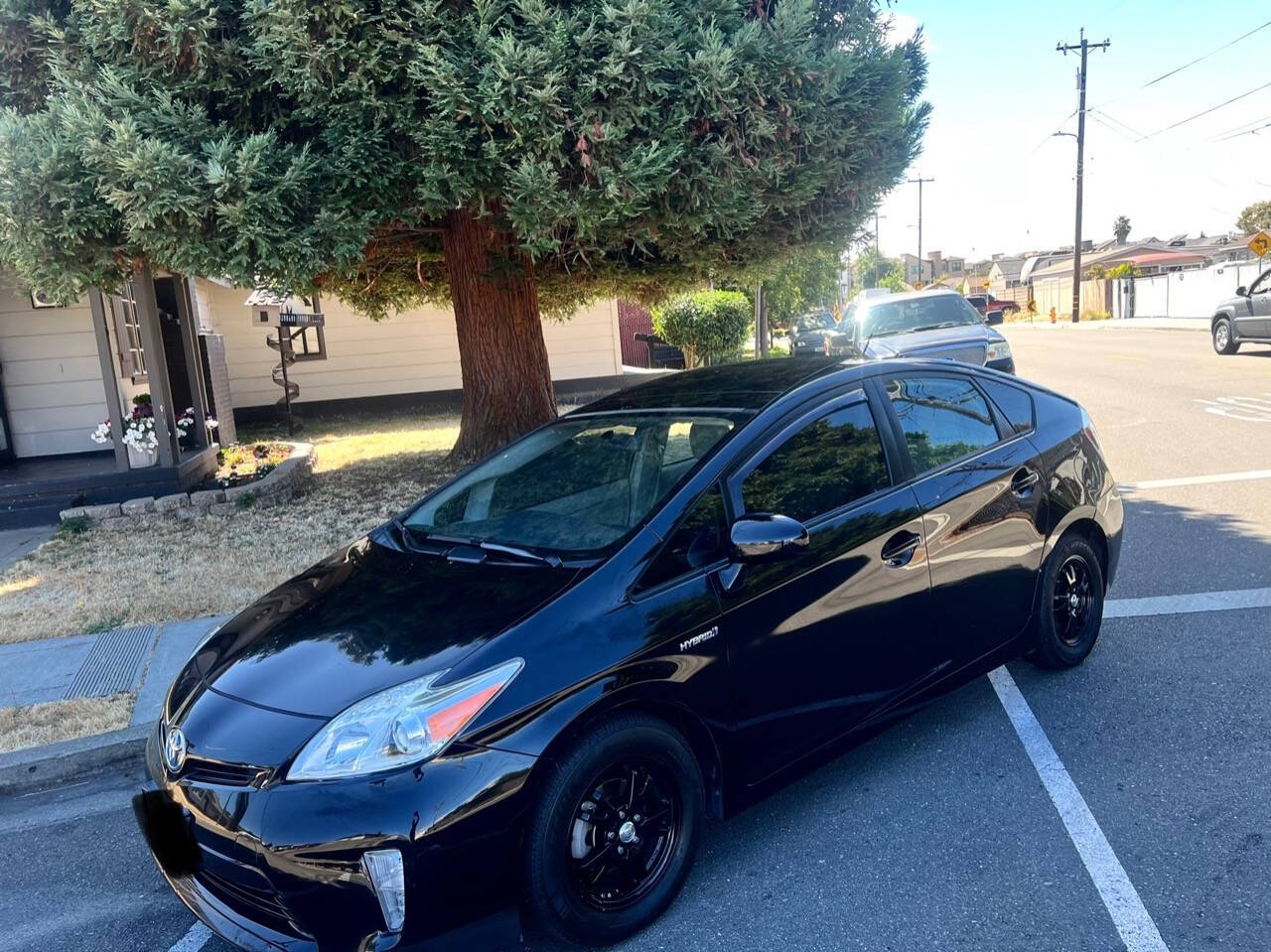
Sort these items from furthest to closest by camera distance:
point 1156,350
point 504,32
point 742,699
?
point 1156,350 < point 504,32 < point 742,699

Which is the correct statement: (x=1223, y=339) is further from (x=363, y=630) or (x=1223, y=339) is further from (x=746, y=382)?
(x=363, y=630)

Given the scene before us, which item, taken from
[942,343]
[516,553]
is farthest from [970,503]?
[942,343]

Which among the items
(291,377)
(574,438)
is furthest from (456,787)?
(291,377)

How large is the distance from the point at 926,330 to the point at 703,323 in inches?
221

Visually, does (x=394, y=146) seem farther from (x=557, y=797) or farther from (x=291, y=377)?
(x=291, y=377)

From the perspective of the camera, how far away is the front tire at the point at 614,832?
262cm

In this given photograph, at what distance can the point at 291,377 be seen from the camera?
1809 cm

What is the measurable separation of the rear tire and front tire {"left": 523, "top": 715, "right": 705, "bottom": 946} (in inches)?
83.8

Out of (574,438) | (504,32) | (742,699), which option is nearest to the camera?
(742,699)

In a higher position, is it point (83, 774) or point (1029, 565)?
point (1029, 565)

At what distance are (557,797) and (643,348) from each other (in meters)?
24.8

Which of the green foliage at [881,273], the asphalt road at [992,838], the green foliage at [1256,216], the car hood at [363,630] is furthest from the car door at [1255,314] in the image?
the green foliage at [1256,216]

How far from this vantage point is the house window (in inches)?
416

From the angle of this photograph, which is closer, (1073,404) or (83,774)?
(83,774)
